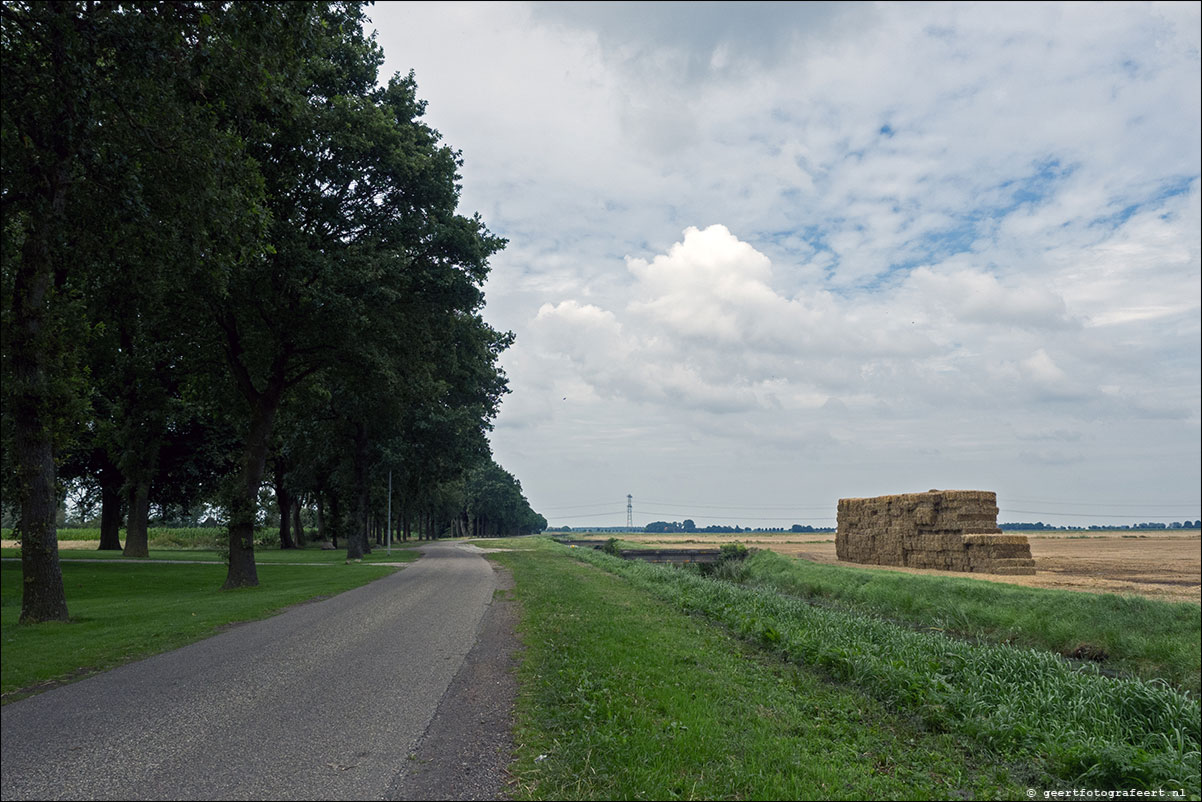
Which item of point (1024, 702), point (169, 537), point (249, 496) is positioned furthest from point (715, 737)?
point (169, 537)

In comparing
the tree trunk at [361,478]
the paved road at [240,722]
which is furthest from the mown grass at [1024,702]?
the tree trunk at [361,478]

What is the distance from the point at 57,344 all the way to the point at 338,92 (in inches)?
456

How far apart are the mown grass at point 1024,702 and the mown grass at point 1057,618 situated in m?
2.21

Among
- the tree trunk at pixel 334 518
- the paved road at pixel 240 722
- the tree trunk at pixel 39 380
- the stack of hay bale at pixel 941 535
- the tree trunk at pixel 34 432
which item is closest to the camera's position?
the paved road at pixel 240 722

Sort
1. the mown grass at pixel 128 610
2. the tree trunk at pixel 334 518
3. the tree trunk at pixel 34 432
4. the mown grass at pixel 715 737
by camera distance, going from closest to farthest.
Result: 1. the mown grass at pixel 715 737
2. the mown grass at pixel 128 610
3. the tree trunk at pixel 34 432
4. the tree trunk at pixel 334 518

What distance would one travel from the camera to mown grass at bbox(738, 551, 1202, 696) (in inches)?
504

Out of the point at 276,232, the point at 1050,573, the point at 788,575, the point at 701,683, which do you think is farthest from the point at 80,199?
the point at 1050,573

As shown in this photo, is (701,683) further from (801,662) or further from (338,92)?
(338,92)

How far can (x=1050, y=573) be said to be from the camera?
25.4 m

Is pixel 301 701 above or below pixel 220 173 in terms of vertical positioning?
below

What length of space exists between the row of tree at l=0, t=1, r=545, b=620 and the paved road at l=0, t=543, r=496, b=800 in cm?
772

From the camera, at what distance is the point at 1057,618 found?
50.6ft

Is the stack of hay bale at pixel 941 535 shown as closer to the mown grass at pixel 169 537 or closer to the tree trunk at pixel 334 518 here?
the tree trunk at pixel 334 518

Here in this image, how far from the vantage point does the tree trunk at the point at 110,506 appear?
134 feet
